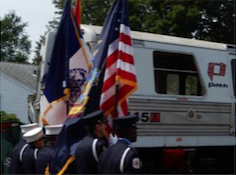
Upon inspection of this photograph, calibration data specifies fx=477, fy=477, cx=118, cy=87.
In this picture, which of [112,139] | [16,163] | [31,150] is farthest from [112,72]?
[16,163]

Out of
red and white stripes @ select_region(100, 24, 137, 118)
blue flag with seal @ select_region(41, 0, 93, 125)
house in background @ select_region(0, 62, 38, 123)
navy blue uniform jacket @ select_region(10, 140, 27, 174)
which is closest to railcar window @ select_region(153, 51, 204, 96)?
blue flag with seal @ select_region(41, 0, 93, 125)

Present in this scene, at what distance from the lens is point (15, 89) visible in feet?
84.1

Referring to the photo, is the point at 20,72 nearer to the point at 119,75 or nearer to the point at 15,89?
the point at 15,89

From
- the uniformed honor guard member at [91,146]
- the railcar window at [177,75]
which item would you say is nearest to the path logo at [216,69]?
the railcar window at [177,75]

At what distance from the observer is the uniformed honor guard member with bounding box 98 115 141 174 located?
4098mm

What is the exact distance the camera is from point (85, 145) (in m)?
4.74

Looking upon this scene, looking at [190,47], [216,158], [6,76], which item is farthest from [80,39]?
[6,76]

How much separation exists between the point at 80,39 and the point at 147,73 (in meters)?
2.74

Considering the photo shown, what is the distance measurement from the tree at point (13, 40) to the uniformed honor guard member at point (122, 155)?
20630 mm

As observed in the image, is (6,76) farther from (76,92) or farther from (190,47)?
(76,92)

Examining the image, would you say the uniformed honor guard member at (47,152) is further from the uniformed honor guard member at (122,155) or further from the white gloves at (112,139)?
the uniformed honor guard member at (122,155)

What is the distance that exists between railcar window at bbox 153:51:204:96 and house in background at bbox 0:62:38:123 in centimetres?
1508

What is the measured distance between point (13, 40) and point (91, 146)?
2434 centimetres

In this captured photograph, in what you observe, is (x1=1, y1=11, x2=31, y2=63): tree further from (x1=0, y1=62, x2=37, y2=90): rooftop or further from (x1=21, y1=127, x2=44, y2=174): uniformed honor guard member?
(x1=21, y1=127, x2=44, y2=174): uniformed honor guard member
